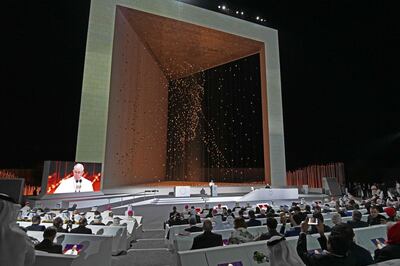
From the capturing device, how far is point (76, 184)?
35.1 ft

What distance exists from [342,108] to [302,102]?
9.28 feet

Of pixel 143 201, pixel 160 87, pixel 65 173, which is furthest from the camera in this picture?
pixel 160 87

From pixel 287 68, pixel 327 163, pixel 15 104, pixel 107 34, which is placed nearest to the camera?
pixel 15 104

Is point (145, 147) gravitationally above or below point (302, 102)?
below

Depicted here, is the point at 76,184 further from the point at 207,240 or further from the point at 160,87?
the point at 160,87

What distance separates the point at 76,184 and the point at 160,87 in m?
11.6

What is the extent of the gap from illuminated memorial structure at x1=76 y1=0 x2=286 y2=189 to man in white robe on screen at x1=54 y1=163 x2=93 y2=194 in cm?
114

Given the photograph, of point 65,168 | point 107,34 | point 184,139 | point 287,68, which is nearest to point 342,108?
point 287,68

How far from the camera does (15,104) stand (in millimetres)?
11836

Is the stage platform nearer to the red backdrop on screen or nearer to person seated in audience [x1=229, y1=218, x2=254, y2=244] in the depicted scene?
A: the red backdrop on screen

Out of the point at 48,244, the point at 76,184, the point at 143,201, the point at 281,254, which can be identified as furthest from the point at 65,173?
the point at 281,254

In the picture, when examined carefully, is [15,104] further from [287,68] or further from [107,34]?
[287,68]

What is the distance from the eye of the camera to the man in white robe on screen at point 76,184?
33.4ft

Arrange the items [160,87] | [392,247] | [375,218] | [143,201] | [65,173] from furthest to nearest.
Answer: [160,87] < [143,201] < [65,173] < [375,218] < [392,247]
